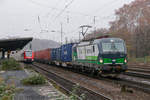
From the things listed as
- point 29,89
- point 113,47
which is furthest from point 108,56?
point 29,89

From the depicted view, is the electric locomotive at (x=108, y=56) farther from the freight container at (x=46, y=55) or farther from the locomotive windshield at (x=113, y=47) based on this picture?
the freight container at (x=46, y=55)

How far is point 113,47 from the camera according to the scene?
16.7m

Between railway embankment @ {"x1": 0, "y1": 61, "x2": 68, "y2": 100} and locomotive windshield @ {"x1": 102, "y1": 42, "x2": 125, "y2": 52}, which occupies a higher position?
locomotive windshield @ {"x1": 102, "y1": 42, "x2": 125, "y2": 52}

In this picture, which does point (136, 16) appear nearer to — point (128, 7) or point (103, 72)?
point (128, 7)

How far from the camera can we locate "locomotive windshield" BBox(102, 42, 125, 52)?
650 inches

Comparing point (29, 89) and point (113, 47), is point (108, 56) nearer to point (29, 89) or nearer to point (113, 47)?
point (113, 47)

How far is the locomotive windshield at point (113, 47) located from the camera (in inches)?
650

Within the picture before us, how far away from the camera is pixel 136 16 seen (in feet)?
166

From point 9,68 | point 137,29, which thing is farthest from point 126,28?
point 9,68

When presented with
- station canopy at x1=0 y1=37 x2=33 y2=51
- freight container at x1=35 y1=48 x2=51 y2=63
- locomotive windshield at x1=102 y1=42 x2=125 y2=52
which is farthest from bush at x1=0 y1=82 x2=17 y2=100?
freight container at x1=35 y1=48 x2=51 y2=63

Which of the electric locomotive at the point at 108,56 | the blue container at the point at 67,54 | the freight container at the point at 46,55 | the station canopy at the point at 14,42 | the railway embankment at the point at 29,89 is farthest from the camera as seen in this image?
Result: the freight container at the point at 46,55

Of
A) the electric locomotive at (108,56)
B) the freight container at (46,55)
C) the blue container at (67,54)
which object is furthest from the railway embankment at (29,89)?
the freight container at (46,55)

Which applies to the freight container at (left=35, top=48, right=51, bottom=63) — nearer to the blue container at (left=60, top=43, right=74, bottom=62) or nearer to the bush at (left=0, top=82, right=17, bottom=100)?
the blue container at (left=60, top=43, right=74, bottom=62)

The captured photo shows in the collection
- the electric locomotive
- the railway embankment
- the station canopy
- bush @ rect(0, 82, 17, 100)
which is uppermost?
the station canopy
